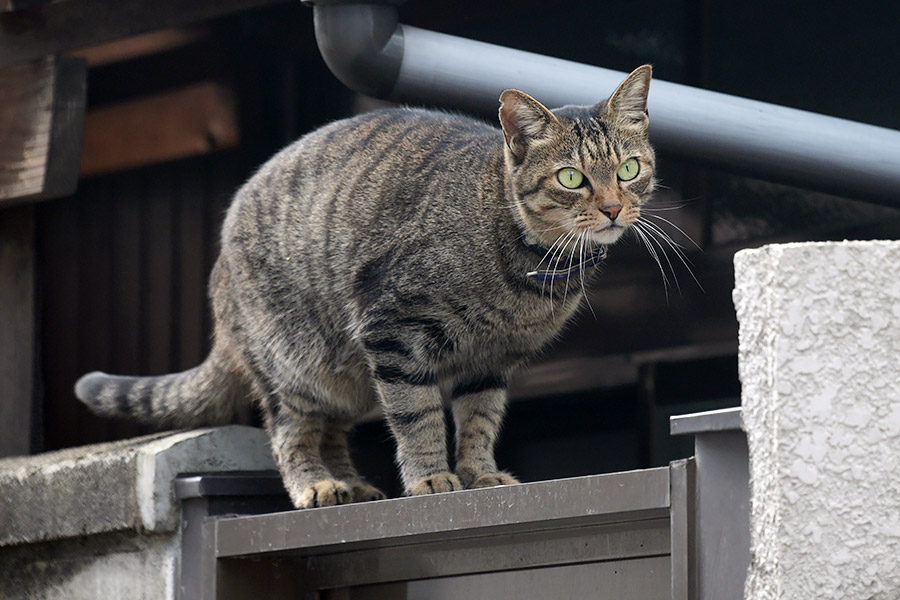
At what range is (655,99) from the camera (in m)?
3.07

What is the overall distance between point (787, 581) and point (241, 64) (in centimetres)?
348

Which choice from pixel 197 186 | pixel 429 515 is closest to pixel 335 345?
pixel 429 515

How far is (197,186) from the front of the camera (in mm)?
4656

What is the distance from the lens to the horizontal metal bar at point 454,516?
6.86 ft

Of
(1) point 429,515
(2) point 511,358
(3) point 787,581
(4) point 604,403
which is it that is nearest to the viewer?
(3) point 787,581

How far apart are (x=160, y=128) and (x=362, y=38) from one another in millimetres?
1807

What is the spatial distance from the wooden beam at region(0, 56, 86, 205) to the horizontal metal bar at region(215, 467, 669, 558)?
138 centimetres

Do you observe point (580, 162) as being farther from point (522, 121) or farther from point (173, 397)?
point (173, 397)

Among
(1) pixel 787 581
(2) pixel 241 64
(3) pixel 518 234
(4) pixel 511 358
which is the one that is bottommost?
(1) pixel 787 581

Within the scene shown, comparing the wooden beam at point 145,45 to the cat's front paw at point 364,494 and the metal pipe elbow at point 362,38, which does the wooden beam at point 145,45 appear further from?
the cat's front paw at point 364,494

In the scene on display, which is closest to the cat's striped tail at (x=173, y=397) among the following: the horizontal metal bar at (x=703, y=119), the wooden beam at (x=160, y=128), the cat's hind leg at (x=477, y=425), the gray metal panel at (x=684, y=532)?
the cat's hind leg at (x=477, y=425)

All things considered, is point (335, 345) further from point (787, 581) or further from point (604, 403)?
point (787, 581)

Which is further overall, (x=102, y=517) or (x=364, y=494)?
(x=364, y=494)

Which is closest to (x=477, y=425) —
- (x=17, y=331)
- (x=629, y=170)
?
(x=629, y=170)
